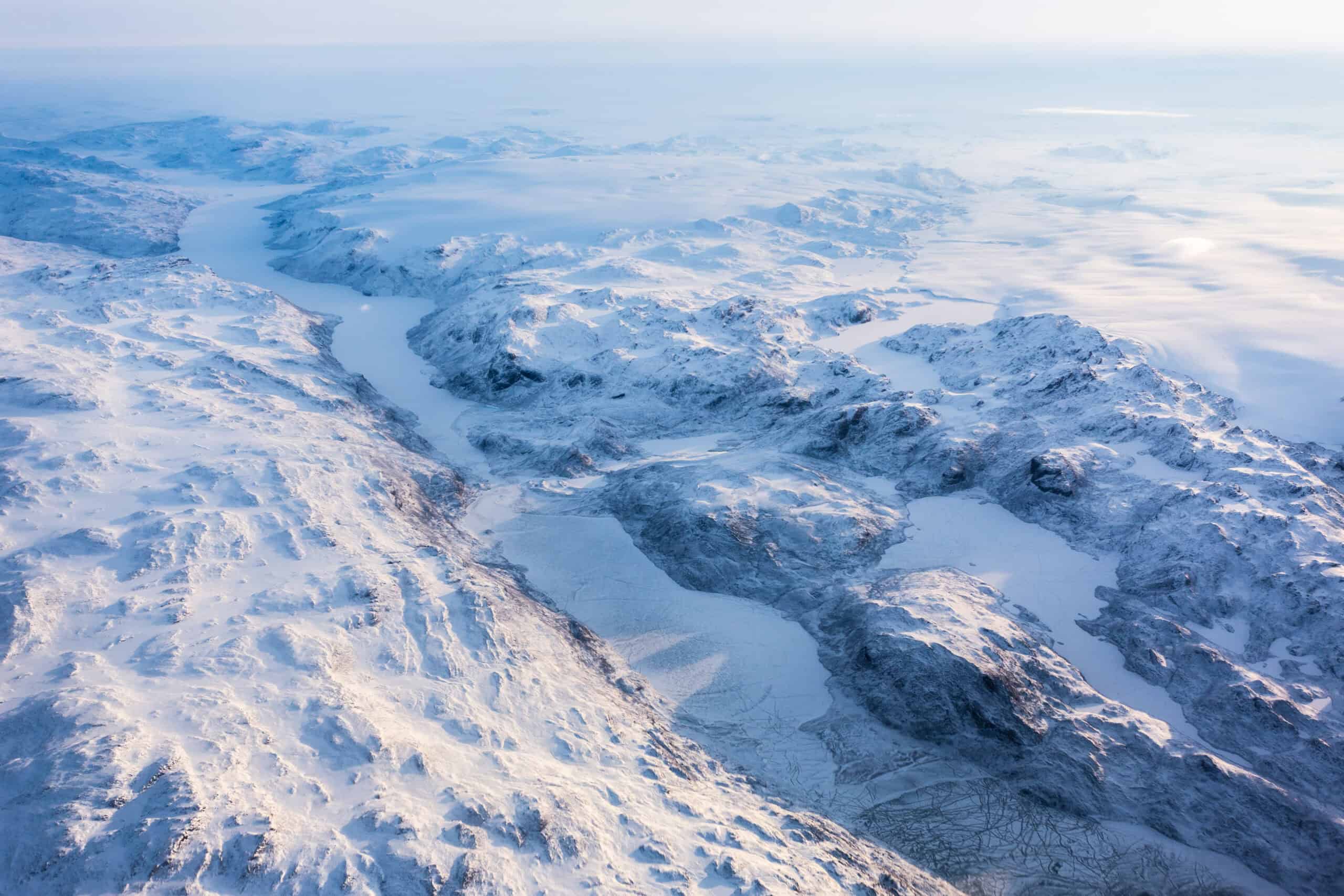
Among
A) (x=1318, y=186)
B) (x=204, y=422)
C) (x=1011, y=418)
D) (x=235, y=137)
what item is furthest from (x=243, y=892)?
(x=235, y=137)

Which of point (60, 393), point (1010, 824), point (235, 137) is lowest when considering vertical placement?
point (1010, 824)

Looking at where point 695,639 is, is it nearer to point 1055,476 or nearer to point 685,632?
point 685,632

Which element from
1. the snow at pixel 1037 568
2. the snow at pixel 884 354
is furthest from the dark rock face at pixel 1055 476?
the snow at pixel 884 354

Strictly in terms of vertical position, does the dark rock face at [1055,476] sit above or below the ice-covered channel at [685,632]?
above

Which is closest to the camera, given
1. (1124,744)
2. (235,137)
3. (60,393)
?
(1124,744)

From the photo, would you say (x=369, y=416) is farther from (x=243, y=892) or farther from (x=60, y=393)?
(x=243, y=892)

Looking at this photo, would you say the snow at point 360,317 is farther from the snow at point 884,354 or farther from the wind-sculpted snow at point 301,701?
the snow at point 884,354

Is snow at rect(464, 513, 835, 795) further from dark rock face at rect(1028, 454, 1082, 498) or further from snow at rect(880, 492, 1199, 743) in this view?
dark rock face at rect(1028, 454, 1082, 498)
